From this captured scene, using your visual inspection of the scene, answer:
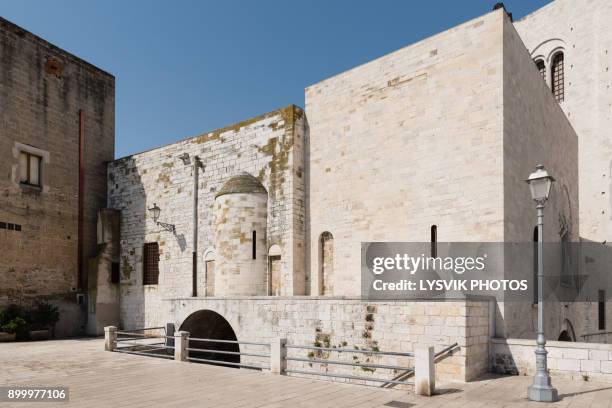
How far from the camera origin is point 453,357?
949 centimetres

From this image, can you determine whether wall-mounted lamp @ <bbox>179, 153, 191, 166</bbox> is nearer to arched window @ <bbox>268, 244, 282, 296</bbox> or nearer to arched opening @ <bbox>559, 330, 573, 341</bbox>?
arched window @ <bbox>268, 244, 282, 296</bbox>

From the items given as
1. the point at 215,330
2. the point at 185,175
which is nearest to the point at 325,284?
the point at 215,330

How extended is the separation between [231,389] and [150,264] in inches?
530

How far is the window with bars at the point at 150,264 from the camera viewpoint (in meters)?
20.2

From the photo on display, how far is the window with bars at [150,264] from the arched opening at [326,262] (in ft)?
26.2

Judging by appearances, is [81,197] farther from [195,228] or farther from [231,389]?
[231,389]

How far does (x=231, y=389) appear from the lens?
26.8 ft

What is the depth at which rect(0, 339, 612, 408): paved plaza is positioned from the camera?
7281mm

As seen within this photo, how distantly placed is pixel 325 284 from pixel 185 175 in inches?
308

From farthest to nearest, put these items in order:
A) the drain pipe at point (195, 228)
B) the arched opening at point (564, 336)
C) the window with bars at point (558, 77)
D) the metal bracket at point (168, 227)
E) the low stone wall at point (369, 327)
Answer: the window with bars at point (558, 77) → the metal bracket at point (168, 227) → the drain pipe at point (195, 228) → the arched opening at point (564, 336) → the low stone wall at point (369, 327)

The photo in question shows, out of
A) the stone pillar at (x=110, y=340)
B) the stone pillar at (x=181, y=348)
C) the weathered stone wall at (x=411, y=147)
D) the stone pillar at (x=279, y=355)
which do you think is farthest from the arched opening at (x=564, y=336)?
the stone pillar at (x=110, y=340)

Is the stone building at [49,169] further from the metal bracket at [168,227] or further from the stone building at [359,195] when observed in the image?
the metal bracket at [168,227]

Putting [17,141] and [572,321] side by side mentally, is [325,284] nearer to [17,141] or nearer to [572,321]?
[572,321]

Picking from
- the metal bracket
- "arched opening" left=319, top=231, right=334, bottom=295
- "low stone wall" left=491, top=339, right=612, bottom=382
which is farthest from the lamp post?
the metal bracket
